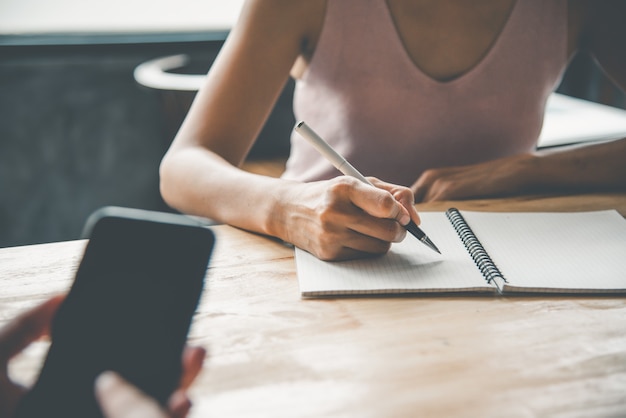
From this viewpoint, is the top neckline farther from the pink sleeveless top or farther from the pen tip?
the pen tip

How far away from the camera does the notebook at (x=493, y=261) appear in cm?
59

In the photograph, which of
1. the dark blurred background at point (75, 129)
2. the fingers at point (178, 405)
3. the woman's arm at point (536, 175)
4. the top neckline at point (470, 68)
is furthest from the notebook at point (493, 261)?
the dark blurred background at point (75, 129)

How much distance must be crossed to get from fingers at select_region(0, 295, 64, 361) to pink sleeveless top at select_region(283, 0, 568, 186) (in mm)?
685

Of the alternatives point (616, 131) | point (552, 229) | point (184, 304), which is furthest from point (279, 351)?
point (616, 131)

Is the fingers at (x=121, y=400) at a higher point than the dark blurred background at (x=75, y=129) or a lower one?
higher

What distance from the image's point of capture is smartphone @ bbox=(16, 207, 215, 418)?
375 millimetres

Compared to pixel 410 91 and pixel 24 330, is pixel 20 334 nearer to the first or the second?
pixel 24 330

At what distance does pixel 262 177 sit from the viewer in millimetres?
775

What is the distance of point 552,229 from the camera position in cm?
75

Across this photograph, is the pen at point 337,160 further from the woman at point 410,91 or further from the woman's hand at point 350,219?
the woman at point 410,91

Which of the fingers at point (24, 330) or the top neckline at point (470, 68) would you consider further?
the top neckline at point (470, 68)

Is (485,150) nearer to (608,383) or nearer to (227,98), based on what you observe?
(227,98)

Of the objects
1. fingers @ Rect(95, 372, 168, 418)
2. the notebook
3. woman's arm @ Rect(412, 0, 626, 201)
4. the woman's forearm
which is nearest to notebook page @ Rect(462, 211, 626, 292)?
the notebook

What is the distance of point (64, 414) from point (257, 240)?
379 millimetres
